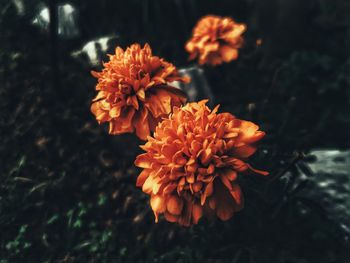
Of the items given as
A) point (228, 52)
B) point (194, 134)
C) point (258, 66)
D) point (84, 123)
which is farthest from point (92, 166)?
point (258, 66)

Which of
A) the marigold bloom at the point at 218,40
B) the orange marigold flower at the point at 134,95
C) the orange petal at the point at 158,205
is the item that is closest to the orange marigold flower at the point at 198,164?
the orange petal at the point at 158,205

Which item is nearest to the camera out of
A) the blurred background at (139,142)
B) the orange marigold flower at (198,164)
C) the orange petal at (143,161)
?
the orange marigold flower at (198,164)

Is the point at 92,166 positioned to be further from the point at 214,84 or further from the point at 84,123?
the point at 214,84

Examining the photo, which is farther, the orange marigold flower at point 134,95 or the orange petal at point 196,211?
the orange marigold flower at point 134,95

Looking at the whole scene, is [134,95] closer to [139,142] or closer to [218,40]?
[139,142]

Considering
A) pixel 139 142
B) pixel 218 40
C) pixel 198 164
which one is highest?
pixel 218 40

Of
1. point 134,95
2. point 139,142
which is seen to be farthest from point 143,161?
point 139,142

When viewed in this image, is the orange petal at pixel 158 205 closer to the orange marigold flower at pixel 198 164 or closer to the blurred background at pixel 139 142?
the orange marigold flower at pixel 198 164
